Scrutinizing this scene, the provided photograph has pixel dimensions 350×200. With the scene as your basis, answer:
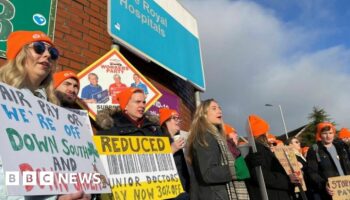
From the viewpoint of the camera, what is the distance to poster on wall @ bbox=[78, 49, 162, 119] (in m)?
3.98

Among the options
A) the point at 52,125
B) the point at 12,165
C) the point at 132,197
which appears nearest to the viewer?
the point at 12,165

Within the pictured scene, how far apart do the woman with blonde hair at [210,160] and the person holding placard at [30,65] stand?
1.65m

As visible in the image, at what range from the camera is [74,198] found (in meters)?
1.99

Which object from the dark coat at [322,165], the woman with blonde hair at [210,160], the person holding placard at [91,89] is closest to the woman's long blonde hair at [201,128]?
the woman with blonde hair at [210,160]

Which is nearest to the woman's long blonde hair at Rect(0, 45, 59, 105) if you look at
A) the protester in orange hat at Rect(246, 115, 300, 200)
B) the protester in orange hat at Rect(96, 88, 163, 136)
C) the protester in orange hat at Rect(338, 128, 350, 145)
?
the protester in orange hat at Rect(96, 88, 163, 136)

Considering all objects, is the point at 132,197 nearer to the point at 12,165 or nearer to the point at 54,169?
the point at 54,169

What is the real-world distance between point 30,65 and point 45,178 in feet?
2.51

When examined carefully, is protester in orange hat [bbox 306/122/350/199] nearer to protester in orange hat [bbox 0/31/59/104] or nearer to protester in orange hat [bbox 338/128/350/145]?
protester in orange hat [bbox 338/128/350/145]

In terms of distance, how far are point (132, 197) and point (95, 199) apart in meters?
0.37

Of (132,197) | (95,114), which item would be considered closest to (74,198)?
(132,197)

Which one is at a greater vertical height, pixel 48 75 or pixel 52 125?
pixel 48 75

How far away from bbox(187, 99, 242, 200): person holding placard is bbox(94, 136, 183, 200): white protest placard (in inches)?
13.5

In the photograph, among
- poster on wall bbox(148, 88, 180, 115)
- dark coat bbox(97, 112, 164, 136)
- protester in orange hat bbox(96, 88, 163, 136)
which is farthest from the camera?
poster on wall bbox(148, 88, 180, 115)

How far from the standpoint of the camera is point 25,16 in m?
3.70
